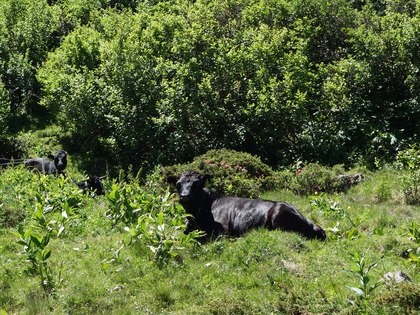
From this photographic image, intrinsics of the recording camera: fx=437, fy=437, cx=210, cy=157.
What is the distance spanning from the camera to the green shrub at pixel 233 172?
36.8ft

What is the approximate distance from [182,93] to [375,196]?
8.11 meters

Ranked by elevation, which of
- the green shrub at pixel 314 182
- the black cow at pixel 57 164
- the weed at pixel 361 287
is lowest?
the black cow at pixel 57 164

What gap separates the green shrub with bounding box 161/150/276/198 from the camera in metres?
11.2

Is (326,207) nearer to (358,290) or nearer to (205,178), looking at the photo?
(205,178)

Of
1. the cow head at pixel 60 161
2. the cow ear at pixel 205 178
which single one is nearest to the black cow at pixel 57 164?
the cow head at pixel 60 161

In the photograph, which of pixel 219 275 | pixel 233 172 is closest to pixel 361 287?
pixel 219 275

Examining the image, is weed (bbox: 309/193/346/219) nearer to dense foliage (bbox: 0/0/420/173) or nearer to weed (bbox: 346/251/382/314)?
weed (bbox: 346/251/382/314)

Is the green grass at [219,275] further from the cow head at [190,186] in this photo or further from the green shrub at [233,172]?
the green shrub at [233,172]

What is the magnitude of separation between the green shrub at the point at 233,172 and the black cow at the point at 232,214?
7.46 ft

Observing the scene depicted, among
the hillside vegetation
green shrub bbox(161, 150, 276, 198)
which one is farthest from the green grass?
green shrub bbox(161, 150, 276, 198)

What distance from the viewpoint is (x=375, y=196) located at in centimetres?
1136

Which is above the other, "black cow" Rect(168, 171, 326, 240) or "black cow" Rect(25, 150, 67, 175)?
"black cow" Rect(168, 171, 326, 240)

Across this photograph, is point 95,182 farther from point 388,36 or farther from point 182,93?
point 388,36

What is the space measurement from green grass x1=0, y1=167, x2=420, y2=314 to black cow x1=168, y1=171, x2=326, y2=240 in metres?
0.39
